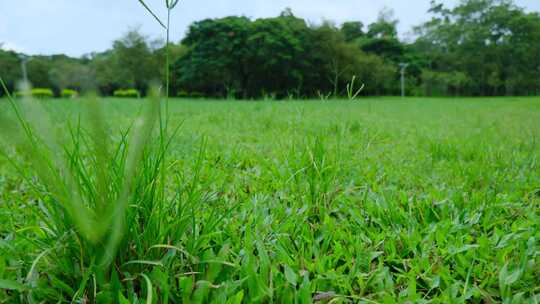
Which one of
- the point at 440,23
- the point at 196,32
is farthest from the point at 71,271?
the point at 440,23

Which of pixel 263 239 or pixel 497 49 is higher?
pixel 497 49

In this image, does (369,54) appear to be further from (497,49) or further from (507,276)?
(507,276)

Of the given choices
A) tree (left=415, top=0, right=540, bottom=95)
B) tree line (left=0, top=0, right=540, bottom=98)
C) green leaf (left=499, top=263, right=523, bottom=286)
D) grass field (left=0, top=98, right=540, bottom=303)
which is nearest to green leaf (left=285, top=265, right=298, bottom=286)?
grass field (left=0, top=98, right=540, bottom=303)

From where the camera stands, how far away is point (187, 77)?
2356 centimetres

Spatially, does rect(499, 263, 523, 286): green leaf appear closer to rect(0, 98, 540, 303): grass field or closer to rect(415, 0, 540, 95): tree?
rect(0, 98, 540, 303): grass field

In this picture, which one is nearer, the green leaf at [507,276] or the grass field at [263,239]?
the grass field at [263,239]

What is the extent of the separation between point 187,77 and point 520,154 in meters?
23.0

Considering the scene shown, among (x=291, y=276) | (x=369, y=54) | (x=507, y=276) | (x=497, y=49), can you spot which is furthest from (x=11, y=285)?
(x=369, y=54)

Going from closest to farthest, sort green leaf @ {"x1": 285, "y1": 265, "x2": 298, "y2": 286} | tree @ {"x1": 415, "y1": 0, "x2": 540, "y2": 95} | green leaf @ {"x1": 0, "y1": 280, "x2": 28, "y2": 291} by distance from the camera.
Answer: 1. green leaf @ {"x1": 0, "y1": 280, "x2": 28, "y2": 291}
2. green leaf @ {"x1": 285, "y1": 265, "x2": 298, "y2": 286}
3. tree @ {"x1": 415, "y1": 0, "x2": 540, "y2": 95}

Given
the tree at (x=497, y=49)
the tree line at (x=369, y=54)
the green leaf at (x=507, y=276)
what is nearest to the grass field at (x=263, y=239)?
the green leaf at (x=507, y=276)

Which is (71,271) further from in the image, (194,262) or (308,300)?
(308,300)

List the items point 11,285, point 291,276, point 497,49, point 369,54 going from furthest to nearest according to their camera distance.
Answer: point 369,54 → point 497,49 → point 291,276 → point 11,285

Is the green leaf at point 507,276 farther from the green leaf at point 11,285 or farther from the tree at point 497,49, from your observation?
the tree at point 497,49

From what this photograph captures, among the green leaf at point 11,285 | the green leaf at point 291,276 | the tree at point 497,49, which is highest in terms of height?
the tree at point 497,49
